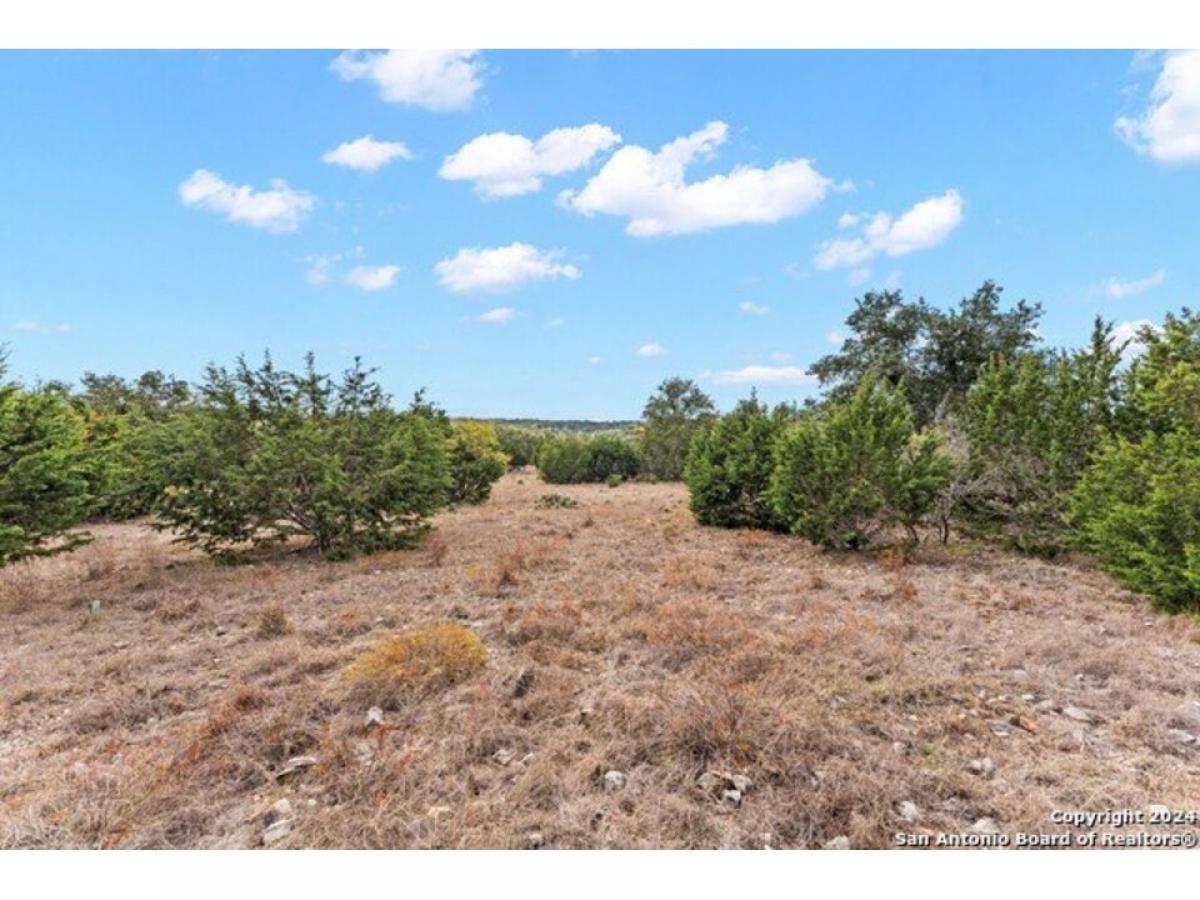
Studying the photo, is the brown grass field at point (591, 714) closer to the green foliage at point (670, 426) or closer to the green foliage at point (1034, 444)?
the green foliage at point (1034, 444)

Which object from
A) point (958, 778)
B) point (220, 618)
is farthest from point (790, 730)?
point (220, 618)

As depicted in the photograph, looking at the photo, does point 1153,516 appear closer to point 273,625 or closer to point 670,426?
point 273,625

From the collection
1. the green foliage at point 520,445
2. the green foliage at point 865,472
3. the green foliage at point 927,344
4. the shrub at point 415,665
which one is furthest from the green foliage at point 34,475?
the green foliage at point 520,445

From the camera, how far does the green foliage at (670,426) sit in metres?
30.7

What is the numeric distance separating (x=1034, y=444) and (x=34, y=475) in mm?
13587

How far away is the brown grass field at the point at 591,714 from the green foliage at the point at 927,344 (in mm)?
14327

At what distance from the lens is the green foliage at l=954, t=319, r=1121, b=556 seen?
895 cm

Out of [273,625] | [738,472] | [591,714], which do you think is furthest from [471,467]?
[591,714]

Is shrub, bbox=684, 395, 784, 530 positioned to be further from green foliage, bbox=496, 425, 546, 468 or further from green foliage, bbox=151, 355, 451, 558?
green foliage, bbox=496, 425, 546, 468

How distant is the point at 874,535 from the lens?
32.4ft

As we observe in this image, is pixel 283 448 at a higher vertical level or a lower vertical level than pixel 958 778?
higher

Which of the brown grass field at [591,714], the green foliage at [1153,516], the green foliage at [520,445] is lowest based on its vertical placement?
the brown grass field at [591,714]
